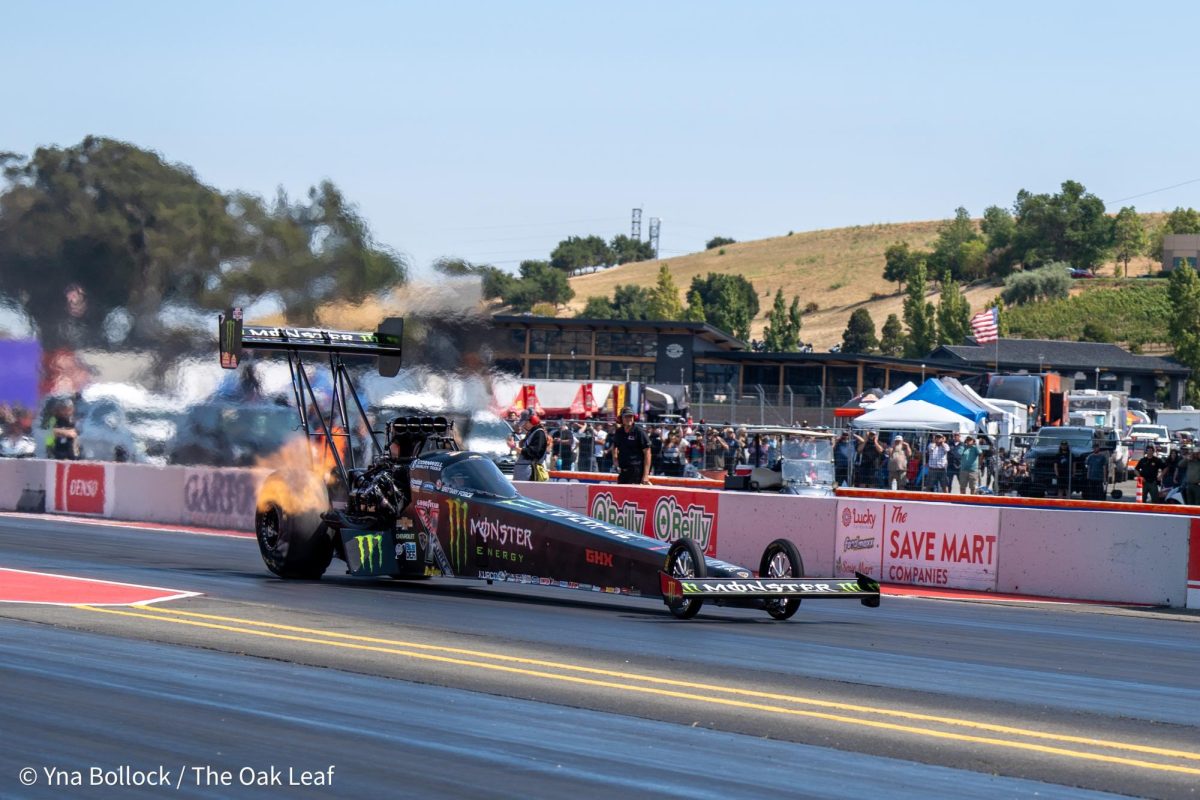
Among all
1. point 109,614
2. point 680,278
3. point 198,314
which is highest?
point 680,278

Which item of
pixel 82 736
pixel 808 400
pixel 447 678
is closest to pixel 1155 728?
pixel 447 678

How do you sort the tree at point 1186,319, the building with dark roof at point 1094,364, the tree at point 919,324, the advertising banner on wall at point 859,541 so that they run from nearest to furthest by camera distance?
the advertising banner on wall at point 859,541 < the building with dark roof at point 1094,364 < the tree at point 1186,319 < the tree at point 919,324

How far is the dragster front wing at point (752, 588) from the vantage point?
40.5 ft

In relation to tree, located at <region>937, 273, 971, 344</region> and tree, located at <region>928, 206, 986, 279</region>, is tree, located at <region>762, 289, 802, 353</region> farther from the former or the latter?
tree, located at <region>928, 206, 986, 279</region>

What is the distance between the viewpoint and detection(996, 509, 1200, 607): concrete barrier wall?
18156 mm

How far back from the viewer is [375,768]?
7.09m

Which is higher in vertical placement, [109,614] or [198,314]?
[198,314]

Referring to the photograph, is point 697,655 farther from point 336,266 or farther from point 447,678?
point 336,266

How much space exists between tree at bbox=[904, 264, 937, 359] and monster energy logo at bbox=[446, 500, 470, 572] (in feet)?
350

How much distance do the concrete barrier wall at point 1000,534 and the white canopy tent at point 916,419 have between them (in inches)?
616

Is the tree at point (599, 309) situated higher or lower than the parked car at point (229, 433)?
higher

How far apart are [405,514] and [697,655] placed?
17.3 feet

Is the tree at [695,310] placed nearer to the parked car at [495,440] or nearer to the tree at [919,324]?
the tree at [919,324]

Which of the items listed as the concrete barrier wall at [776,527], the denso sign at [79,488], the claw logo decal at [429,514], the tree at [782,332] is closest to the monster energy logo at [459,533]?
the claw logo decal at [429,514]
